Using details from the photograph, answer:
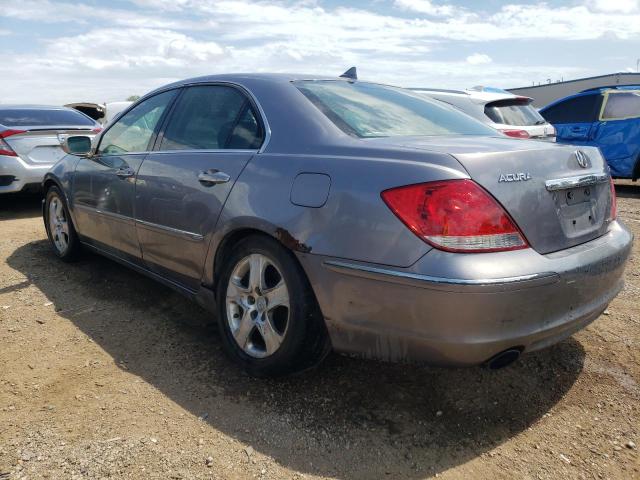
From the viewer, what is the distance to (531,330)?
209 cm

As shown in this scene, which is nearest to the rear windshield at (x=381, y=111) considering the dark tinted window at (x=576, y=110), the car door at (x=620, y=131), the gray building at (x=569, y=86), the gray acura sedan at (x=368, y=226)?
the gray acura sedan at (x=368, y=226)

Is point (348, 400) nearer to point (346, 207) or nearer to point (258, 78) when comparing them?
point (346, 207)

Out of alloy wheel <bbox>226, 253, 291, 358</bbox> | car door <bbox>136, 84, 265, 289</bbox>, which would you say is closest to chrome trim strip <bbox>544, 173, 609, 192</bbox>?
alloy wheel <bbox>226, 253, 291, 358</bbox>

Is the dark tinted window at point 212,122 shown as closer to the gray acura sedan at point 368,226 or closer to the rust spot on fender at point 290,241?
the gray acura sedan at point 368,226

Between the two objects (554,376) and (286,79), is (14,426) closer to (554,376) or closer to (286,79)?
(286,79)

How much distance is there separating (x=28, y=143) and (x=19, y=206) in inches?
54.1

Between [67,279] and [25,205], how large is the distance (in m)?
4.33

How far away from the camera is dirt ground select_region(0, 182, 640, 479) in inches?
83.5

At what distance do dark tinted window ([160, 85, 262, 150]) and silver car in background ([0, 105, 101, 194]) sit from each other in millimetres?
4268

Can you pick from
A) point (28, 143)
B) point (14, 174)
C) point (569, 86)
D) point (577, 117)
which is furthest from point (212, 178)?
point (569, 86)

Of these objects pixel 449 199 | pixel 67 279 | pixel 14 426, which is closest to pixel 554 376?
pixel 449 199

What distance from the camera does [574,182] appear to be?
235 cm

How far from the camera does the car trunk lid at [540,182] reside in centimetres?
210

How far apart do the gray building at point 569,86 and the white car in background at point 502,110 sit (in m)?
18.2
